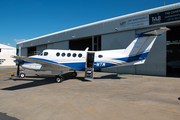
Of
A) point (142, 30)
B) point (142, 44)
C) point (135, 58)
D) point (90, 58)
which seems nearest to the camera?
point (142, 44)

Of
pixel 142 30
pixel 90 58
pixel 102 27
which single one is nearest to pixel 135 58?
pixel 90 58

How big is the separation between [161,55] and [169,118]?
1257 centimetres

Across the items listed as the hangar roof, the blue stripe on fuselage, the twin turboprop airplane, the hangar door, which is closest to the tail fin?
the twin turboprop airplane

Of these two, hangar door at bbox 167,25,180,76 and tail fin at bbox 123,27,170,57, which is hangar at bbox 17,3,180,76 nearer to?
hangar door at bbox 167,25,180,76

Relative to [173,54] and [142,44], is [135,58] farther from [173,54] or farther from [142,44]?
[173,54]

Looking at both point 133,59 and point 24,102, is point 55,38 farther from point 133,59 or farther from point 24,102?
point 24,102

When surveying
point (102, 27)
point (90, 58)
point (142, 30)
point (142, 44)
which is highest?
point (102, 27)

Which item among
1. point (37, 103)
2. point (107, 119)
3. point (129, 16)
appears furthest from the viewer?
point (129, 16)

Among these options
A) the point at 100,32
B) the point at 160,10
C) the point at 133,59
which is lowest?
the point at 133,59

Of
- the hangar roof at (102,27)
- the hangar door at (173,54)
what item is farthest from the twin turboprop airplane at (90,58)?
the hangar door at (173,54)

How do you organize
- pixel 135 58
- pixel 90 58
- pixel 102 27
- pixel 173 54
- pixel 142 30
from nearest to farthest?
pixel 135 58, pixel 90 58, pixel 142 30, pixel 102 27, pixel 173 54

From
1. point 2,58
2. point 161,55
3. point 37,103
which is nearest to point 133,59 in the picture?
point 161,55

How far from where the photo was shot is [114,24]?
1797 cm

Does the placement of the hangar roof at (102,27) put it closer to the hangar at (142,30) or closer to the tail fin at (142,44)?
the hangar at (142,30)
